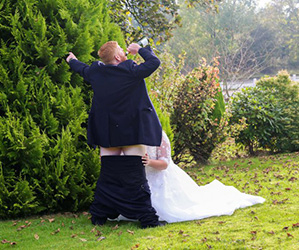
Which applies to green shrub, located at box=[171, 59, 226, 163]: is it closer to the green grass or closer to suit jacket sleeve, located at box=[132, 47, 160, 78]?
the green grass

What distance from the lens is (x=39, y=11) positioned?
16.9 feet

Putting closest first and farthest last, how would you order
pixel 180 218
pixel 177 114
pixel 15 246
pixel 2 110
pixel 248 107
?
pixel 15 246
pixel 180 218
pixel 2 110
pixel 177 114
pixel 248 107

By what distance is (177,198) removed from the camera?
5.02 meters

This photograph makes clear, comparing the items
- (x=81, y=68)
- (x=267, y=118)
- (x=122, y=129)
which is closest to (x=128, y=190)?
(x=122, y=129)

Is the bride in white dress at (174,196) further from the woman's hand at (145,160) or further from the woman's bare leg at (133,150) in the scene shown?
the woman's bare leg at (133,150)

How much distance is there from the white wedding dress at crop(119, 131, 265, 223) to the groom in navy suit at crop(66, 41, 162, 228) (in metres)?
0.33

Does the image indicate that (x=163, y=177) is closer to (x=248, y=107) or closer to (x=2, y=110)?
(x=2, y=110)

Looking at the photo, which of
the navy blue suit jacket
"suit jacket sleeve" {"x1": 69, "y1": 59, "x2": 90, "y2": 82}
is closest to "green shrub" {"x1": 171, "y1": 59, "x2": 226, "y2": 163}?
"suit jacket sleeve" {"x1": 69, "y1": 59, "x2": 90, "y2": 82}

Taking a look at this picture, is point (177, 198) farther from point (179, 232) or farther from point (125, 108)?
point (125, 108)

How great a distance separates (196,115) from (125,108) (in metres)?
5.28

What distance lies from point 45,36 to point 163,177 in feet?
7.69

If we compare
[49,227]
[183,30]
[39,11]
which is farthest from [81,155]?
[183,30]

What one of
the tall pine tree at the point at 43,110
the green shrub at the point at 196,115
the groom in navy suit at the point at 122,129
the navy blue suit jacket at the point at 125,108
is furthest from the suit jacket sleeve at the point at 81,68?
the green shrub at the point at 196,115

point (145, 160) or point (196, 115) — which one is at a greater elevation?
point (196, 115)
